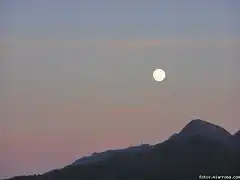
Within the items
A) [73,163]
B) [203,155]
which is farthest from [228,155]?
[73,163]

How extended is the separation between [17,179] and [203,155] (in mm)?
25697

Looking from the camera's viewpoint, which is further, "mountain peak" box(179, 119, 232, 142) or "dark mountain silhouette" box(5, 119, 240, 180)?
"mountain peak" box(179, 119, 232, 142)

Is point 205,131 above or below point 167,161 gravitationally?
above

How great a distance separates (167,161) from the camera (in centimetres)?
7750

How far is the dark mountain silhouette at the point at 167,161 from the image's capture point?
2923 inches

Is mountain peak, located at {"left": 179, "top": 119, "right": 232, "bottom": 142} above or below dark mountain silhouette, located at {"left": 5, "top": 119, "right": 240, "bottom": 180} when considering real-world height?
above

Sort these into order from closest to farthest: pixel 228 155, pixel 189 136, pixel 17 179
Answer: pixel 17 179 < pixel 228 155 < pixel 189 136

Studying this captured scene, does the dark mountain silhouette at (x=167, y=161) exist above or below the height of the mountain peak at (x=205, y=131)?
below

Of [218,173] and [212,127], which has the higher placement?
[212,127]

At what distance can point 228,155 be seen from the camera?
7706 cm

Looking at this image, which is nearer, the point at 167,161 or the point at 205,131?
the point at 167,161

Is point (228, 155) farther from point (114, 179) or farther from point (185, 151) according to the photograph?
point (114, 179)

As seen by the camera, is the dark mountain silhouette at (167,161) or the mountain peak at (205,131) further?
the mountain peak at (205,131)

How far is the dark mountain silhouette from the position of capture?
74.2 meters
